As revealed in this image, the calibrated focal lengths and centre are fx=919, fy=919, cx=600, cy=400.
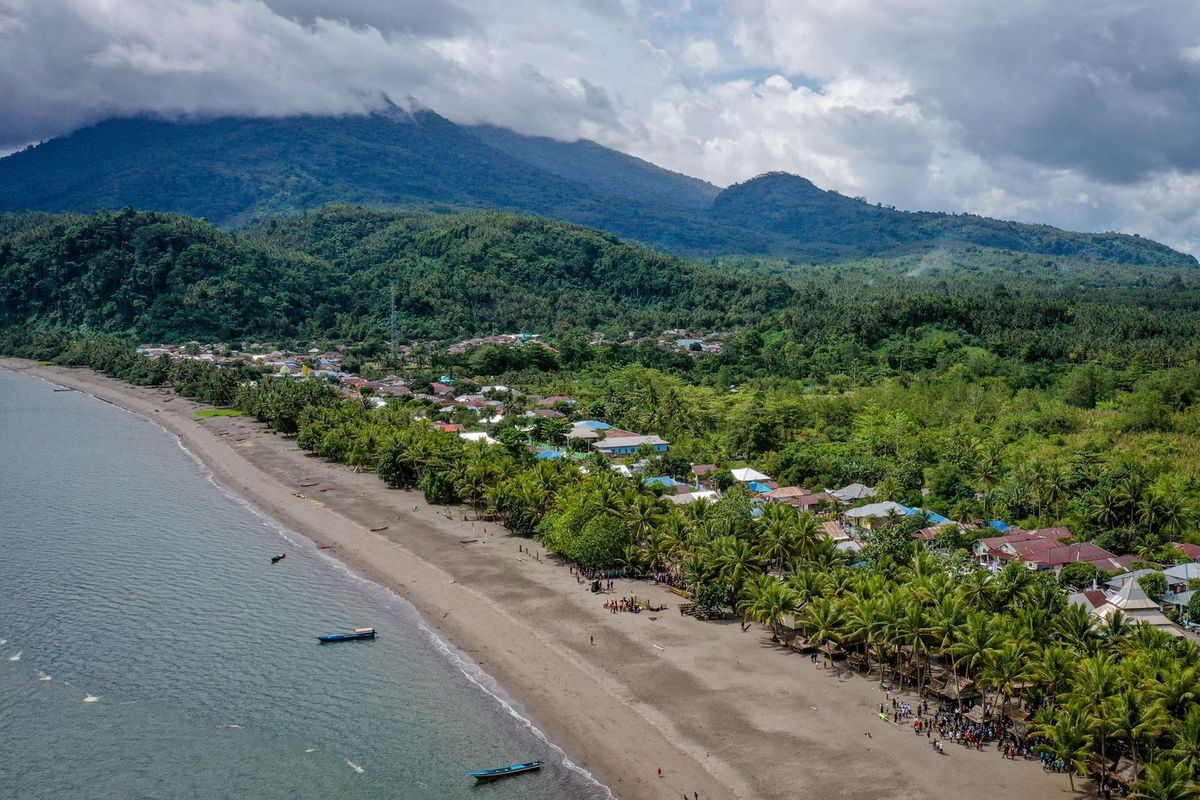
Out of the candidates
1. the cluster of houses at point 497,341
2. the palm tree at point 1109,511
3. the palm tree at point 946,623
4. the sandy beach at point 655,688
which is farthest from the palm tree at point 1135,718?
the cluster of houses at point 497,341

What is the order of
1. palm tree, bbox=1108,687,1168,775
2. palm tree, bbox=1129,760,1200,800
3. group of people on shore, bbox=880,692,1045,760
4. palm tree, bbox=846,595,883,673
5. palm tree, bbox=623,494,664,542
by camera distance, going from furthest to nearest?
1. palm tree, bbox=623,494,664,542
2. palm tree, bbox=846,595,883,673
3. group of people on shore, bbox=880,692,1045,760
4. palm tree, bbox=1108,687,1168,775
5. palm tree, bbox=1129,760,1200,800

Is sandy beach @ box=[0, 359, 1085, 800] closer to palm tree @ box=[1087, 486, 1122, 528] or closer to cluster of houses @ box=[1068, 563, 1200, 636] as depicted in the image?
cluster of houses @ box=[1068, 563, 1200, 636]

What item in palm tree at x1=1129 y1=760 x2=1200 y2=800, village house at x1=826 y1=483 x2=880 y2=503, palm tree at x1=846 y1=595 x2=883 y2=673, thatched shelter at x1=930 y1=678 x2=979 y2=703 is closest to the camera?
palm tree at x1=1129 y1=760 x2=1200 y2=800

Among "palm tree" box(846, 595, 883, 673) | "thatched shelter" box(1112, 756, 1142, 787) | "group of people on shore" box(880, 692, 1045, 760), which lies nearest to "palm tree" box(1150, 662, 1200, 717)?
"thatched shelter" box(1112, 756, 1142, 787)

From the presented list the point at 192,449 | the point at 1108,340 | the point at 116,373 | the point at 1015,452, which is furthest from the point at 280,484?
the point at 1108,340

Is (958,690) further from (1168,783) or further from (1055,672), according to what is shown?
(1168,783)

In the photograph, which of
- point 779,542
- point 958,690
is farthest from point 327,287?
point 958,690

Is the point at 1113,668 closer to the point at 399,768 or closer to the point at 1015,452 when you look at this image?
the point at 399,768
